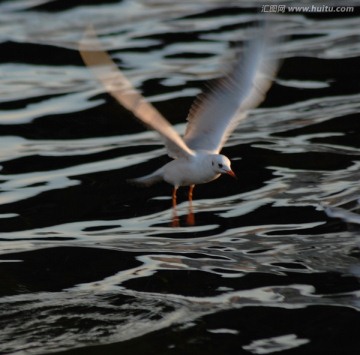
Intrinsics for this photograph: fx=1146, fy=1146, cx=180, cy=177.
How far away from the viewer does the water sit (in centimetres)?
919

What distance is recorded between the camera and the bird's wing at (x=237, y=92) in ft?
38.7

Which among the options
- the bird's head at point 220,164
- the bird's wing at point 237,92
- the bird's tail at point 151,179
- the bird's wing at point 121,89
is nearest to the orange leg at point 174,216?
the bird's tail at point 151,179

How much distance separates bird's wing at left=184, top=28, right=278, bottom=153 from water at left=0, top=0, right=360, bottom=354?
1053 millimetres

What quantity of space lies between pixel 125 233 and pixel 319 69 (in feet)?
22.3

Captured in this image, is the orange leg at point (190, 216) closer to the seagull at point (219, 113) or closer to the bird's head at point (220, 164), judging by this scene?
the seagull at point (219, 113)

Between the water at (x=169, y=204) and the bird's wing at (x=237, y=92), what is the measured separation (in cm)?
105

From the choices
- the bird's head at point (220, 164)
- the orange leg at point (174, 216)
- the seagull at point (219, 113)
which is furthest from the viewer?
the orange leg at point (174, 216)

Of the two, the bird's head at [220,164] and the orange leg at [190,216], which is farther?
the orange leg at [190,216]

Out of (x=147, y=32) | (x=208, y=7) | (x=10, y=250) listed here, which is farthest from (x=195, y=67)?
(x=10, y=250)

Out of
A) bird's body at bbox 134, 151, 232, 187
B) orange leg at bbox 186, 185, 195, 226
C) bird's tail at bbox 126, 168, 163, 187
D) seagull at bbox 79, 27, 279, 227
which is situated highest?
seagull at bbox 79, 27, 279, 227

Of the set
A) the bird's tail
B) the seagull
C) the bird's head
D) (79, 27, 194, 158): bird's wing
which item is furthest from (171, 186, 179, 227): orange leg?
(79, 27, 194, 158): bird's wing

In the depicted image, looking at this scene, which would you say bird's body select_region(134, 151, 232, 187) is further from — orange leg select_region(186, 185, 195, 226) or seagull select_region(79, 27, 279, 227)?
orange leg select_region(186, 185, 195, 226)

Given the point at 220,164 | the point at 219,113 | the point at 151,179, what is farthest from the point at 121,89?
the point at 151,179

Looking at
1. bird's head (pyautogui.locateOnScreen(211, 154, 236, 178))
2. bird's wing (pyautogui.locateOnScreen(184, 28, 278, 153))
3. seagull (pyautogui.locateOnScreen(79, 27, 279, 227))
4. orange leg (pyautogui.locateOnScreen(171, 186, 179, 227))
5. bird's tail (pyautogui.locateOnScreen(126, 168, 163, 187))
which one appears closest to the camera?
bird's head (pyautogui.locateOnScreen(211, 154, 236, 178))
